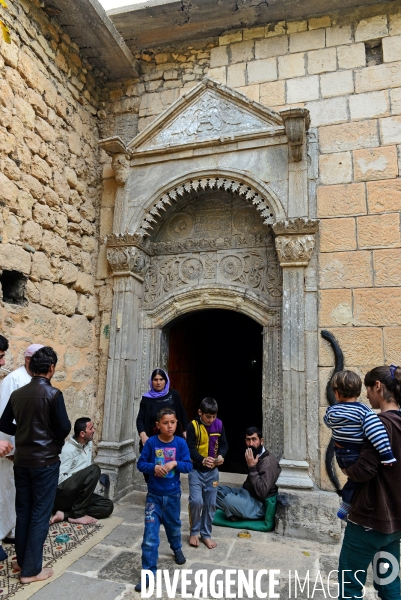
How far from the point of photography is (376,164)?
4.54 metres

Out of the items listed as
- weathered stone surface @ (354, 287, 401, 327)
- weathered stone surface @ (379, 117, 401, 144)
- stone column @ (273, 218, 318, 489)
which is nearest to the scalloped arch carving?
stone column @ (273, 218, 318, 489)

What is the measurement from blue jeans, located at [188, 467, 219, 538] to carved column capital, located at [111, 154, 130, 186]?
3682mm

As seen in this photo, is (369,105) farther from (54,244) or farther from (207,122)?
(54,244)

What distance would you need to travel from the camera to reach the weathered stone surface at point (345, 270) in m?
4.37

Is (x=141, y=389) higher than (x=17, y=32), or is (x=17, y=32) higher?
(x=17, y=32)

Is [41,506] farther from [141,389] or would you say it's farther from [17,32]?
[17,32]

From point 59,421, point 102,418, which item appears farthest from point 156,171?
point 59,421

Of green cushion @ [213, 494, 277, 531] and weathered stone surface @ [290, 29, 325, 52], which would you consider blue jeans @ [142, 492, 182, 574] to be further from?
weathered stone surface @ [290, 29, 325, 52]

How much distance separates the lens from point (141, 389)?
5172 millimetres

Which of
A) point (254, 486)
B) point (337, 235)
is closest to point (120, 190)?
point (337, 235)

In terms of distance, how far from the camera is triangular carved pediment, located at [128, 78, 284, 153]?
4.99 meters

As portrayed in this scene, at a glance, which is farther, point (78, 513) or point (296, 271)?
point (296, 271)

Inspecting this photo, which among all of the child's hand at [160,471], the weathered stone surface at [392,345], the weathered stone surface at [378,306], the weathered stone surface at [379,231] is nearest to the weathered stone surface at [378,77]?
the weathered stone surface at [379,231]

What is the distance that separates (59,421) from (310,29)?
530 centimetres
